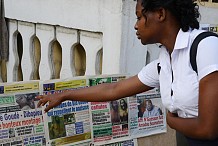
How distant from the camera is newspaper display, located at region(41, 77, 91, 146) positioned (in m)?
3.14

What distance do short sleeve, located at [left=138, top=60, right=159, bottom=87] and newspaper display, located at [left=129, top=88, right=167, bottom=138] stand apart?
946 mm

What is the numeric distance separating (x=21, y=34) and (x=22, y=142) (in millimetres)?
1590

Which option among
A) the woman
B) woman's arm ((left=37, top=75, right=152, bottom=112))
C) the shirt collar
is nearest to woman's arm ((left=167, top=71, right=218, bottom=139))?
the woman

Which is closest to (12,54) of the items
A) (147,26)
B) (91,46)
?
(91,46)

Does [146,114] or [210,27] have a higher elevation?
[210,27]

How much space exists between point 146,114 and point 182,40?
5.12 feet

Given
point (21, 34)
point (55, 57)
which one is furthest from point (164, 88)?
point (21, 34)

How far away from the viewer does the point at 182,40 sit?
216 centimetres

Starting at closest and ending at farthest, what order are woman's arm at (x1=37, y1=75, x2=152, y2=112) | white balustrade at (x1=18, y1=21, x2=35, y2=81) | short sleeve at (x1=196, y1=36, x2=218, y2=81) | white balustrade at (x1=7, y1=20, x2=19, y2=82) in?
1. short sleeve at (x1=196, y1=36, x2=218, y2=81)
2. woman's arm at (x1=37, y1=75, x2=152, y2=112)
3. white balustrade at (x1=18, y1=21, x2=35, y2=81)
4. white balustrade at (x1=7, y1=20, x2=19, y2=82)

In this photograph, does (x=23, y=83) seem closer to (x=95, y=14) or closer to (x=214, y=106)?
(x=95, y=14)

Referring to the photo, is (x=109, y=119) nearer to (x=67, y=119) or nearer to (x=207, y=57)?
(x=67, y=119)

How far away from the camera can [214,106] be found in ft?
6.56

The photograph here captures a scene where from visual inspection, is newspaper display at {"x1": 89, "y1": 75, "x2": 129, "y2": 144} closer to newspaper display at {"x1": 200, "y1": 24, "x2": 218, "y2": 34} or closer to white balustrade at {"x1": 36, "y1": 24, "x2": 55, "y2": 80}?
white balustrade at {"x1": 36, "y1": 24, "x2": 55, "y2": 80}

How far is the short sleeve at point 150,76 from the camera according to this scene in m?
2.54
